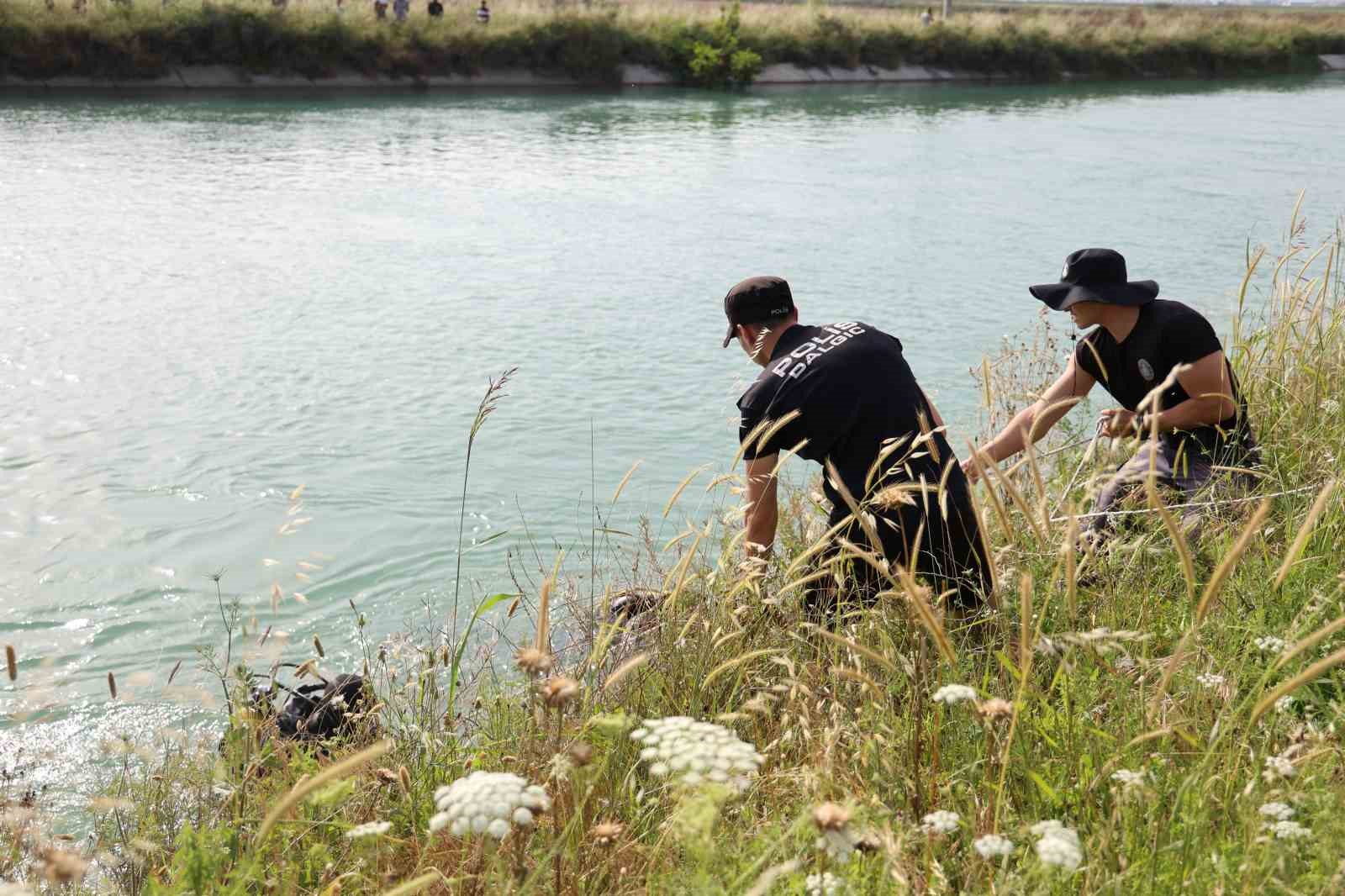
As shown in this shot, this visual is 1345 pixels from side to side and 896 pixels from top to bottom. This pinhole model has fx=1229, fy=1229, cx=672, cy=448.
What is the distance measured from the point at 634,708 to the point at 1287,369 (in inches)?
148

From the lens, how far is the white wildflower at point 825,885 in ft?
5.18

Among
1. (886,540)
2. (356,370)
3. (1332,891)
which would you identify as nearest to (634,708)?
(886,540)

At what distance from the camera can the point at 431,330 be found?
392 inches

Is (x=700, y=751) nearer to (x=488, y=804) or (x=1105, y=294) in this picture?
(x=488, y=804)

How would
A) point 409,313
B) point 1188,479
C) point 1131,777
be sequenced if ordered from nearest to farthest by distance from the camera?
point 1131,777 → point 1188,479 → point 409,313

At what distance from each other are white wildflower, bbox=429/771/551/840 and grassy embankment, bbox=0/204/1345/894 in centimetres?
7

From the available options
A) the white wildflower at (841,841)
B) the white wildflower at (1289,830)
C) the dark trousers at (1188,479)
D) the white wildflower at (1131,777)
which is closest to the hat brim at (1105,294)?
the dark trousers at (1188,479)

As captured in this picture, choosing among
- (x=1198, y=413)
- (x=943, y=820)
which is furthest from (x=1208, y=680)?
(x=1198, y=413)

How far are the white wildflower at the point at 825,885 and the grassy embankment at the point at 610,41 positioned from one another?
28810mm

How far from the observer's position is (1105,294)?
4.13 metres

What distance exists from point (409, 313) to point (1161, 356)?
7.47 metres

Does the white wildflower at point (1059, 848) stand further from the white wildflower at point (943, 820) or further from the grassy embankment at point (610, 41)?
the grassy embankment at point (610, 41)

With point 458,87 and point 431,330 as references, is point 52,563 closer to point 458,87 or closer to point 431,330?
point 431,330

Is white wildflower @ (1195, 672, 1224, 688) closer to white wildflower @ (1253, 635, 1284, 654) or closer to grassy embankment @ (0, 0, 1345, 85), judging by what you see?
white wildflower @ (1253, 635, 1284, 654)
